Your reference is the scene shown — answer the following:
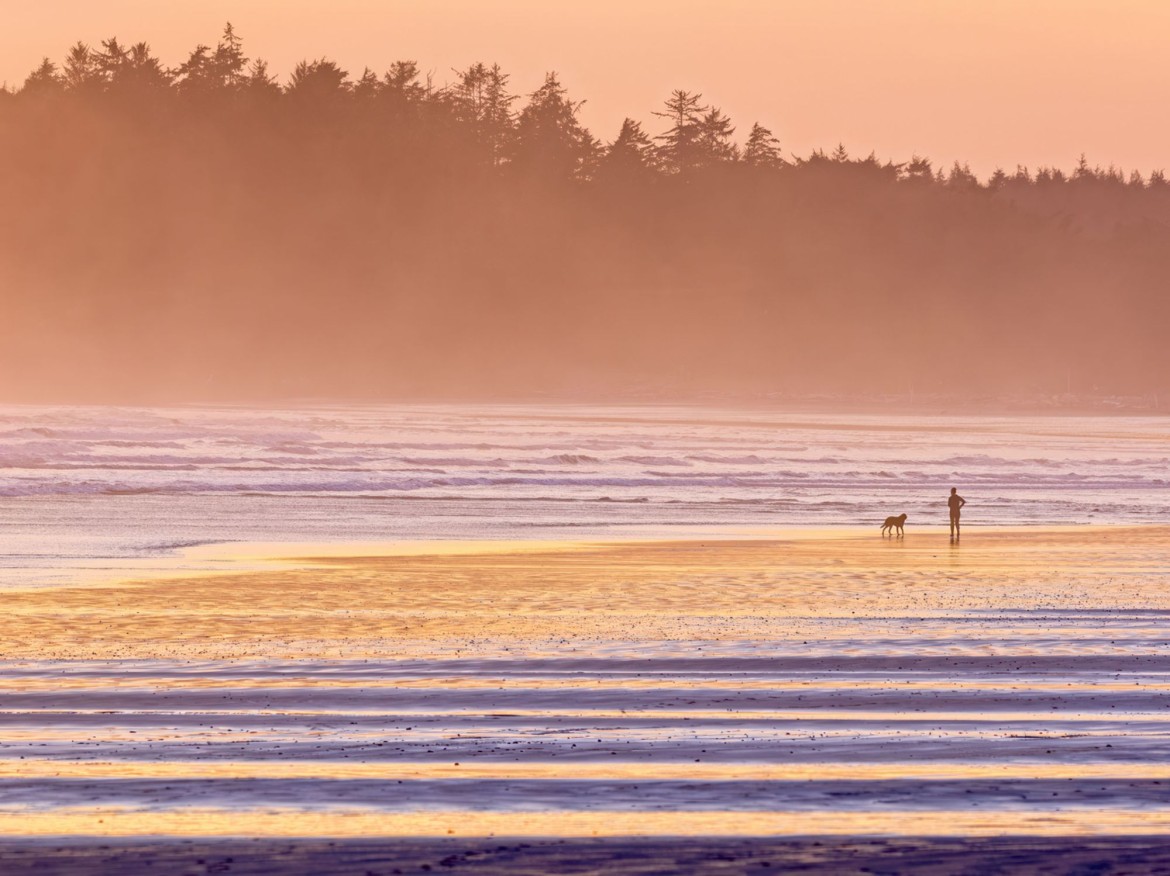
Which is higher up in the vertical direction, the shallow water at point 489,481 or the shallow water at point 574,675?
the shallow water at point 489,481

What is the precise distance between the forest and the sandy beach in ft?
425

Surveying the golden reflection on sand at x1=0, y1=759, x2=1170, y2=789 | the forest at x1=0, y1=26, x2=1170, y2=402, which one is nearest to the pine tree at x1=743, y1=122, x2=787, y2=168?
the forest at x1=0, y1=26, x2=1170, y2=402

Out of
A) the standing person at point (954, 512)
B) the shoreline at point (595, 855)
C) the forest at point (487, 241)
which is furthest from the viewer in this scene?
the forest at point (487, 241)

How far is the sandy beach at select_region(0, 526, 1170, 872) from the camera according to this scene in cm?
650

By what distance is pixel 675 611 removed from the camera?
14.1 metres

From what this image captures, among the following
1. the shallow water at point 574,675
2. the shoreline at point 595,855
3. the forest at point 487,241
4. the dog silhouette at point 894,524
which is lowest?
the shoreline at point 595,855

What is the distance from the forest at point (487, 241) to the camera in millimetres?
147250

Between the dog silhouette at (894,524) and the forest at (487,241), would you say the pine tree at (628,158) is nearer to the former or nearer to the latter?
the forest at (487,241)

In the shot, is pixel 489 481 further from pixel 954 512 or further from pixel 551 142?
pixel 551 142

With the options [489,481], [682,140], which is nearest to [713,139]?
[682,140]

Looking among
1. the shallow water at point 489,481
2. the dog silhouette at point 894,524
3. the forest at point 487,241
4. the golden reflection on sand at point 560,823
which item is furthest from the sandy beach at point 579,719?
the forest at point 487,241

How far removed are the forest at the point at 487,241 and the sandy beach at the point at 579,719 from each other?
425 feet

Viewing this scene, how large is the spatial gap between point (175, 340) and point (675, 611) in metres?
133

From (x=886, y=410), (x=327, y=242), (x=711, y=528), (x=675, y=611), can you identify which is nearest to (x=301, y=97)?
(x=327, y=242)
